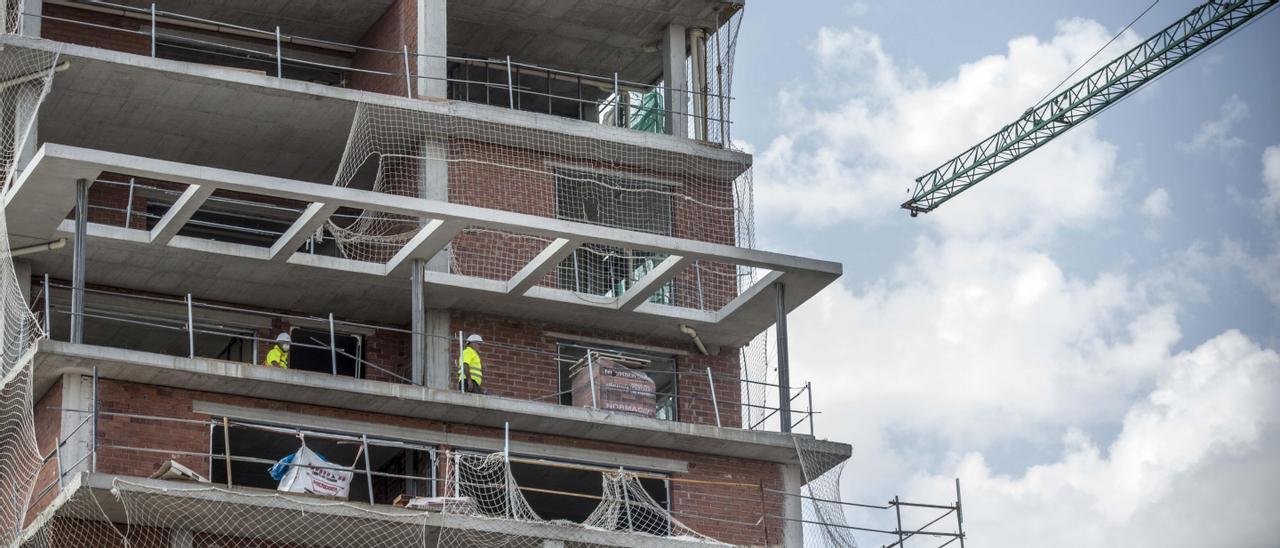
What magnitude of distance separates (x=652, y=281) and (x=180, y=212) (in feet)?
25.8

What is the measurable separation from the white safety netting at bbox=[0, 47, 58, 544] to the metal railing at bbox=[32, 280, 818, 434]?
1326 millimetres

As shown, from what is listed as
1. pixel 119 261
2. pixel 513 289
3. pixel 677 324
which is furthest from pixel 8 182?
pixel 677 324

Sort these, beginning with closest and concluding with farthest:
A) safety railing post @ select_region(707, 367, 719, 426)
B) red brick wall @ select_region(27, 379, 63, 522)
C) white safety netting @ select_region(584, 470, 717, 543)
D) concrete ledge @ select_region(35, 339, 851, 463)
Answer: red brick wall @ select_region(27, 379, 63, 522)
concrete ledge @ select_region(35, 339, 851, 463)
white safety netting @ select_region(584, 470, 717, 543)
safety railing post @ select_region(707, 367, 719, 426)

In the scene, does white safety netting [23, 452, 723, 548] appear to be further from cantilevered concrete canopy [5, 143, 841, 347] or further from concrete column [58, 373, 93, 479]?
cantilevered concrete canopy [5, 143, 841, 347]

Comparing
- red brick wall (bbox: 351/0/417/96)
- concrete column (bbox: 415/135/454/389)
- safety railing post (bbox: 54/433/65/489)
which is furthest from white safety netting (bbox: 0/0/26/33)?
safety railing post (bbox: 54/433/65/489)

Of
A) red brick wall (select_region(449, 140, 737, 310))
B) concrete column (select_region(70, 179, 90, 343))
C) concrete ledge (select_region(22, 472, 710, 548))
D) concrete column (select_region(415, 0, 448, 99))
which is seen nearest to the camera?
concrete ledge (select_region(22, 472, 710, 548))

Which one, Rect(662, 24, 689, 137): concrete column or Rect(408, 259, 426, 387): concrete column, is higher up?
Rect(662, 24, 689, 137): concrete column

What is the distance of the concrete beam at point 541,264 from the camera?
117 feet

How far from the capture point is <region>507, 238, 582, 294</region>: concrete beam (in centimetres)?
3569

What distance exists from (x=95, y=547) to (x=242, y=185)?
18.7 feet

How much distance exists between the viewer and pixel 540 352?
38250 mm

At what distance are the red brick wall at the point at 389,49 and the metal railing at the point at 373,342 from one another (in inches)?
182

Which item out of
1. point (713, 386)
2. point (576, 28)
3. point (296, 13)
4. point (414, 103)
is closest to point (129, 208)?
point (414, 103)

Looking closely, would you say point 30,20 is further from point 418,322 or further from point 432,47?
point 418,322
